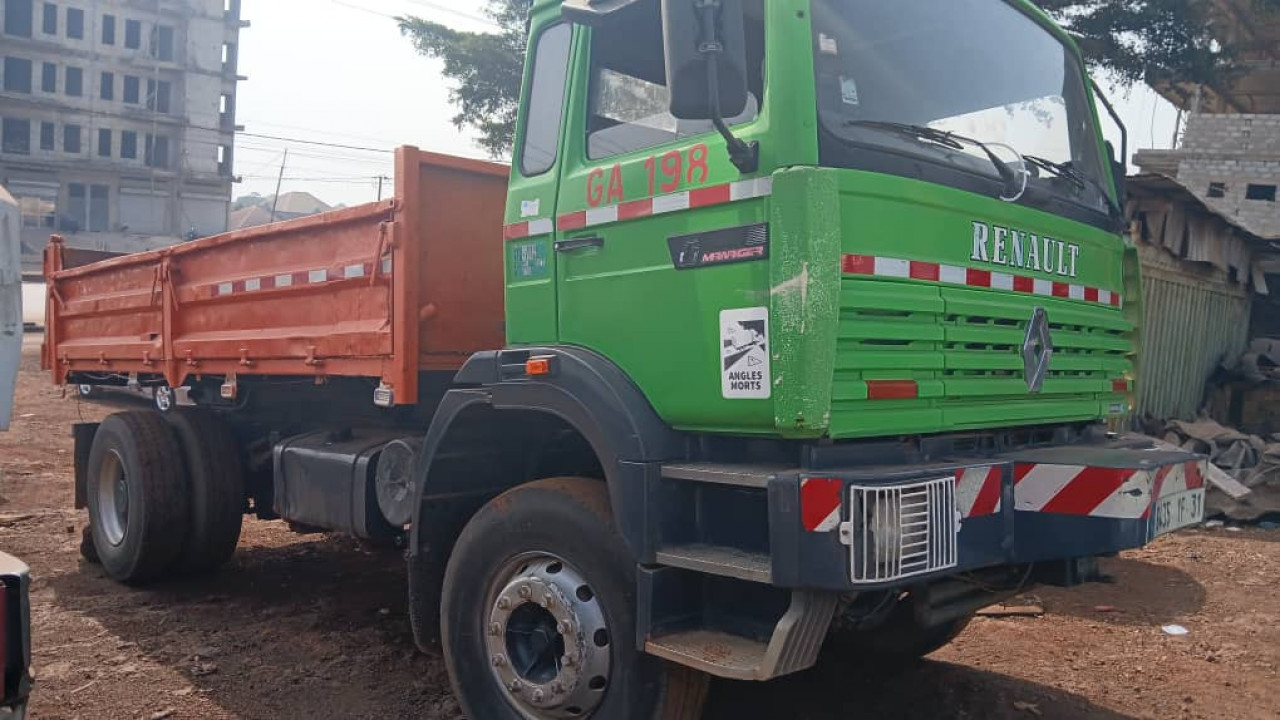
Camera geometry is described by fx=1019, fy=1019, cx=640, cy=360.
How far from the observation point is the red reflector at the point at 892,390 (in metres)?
2.88

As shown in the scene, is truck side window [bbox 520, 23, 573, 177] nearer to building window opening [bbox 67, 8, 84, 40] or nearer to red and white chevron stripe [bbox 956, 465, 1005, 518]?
red and white chevron stripe [bbox 956, 465, 1005, 518]

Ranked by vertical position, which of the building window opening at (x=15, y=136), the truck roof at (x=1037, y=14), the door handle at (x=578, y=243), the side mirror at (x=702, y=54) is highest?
the building window opening at (x=15, y=136)

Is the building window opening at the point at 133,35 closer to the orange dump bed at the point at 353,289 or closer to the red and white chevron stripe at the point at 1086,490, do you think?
the orange dump bed at the point at 353,289

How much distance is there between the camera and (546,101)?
3.69 m

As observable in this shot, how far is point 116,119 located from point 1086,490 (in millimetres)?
52442

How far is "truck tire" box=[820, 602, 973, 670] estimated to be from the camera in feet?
13.9

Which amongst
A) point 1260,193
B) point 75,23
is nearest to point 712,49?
point 1260,193

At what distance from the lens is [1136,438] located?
4.05 meters

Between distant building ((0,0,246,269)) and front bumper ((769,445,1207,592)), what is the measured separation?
152 ft

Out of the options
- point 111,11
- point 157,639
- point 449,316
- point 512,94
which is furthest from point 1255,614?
point 111,11

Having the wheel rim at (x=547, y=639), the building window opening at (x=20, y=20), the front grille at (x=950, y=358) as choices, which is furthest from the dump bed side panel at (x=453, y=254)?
the building window opening at (x=20, y=20)

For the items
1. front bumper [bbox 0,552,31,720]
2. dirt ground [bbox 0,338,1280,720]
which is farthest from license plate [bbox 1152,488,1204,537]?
front bumper [bbox 0,552,31,720]

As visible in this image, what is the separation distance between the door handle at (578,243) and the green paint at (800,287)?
2 cm

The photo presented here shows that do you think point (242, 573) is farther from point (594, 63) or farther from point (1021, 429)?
point (1021, 429)
